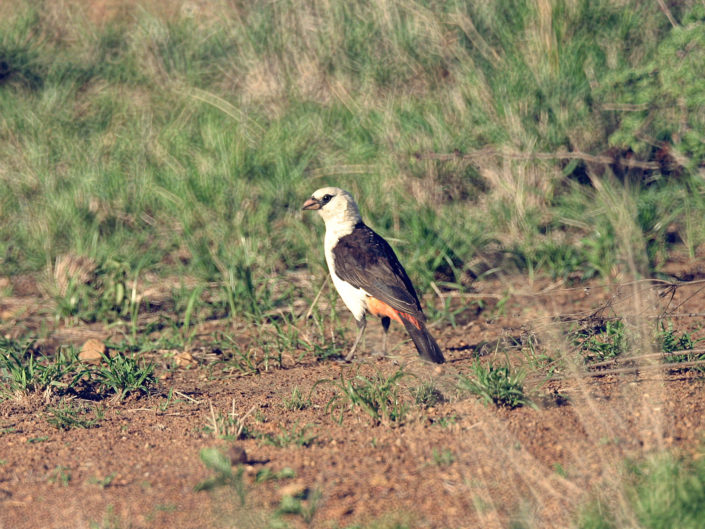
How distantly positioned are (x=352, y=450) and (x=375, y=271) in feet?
6.11

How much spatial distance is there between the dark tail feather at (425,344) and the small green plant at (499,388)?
77 centimetres

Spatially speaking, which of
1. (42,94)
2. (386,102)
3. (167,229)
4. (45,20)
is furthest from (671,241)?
(45,20)

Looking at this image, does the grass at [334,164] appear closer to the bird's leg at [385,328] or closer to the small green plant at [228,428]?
the bird's leg at [385,328]

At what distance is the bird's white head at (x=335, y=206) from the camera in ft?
20.8

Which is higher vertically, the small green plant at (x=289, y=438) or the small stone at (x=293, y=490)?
the small stone at (x=293, y=490)

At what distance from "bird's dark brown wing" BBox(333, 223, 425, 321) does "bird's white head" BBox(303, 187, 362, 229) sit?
6.7 inches

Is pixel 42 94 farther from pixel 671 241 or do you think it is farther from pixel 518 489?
pixel 518 489

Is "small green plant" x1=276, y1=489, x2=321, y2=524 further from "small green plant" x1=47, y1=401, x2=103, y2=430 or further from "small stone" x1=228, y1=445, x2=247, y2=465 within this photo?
"small green plant" x1=47, y1=401, x2=103, y2=430

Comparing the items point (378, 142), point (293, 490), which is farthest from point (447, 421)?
point (378, 142)

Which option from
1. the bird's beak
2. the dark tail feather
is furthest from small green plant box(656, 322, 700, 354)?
the bird's beak

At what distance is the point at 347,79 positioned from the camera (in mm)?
8617

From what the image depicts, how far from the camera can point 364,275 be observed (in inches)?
231

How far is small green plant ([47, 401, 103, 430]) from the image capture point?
4711 millimetres

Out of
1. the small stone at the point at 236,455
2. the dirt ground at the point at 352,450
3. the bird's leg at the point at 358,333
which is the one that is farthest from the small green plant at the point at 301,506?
the bird's leg at the point at 358,333
